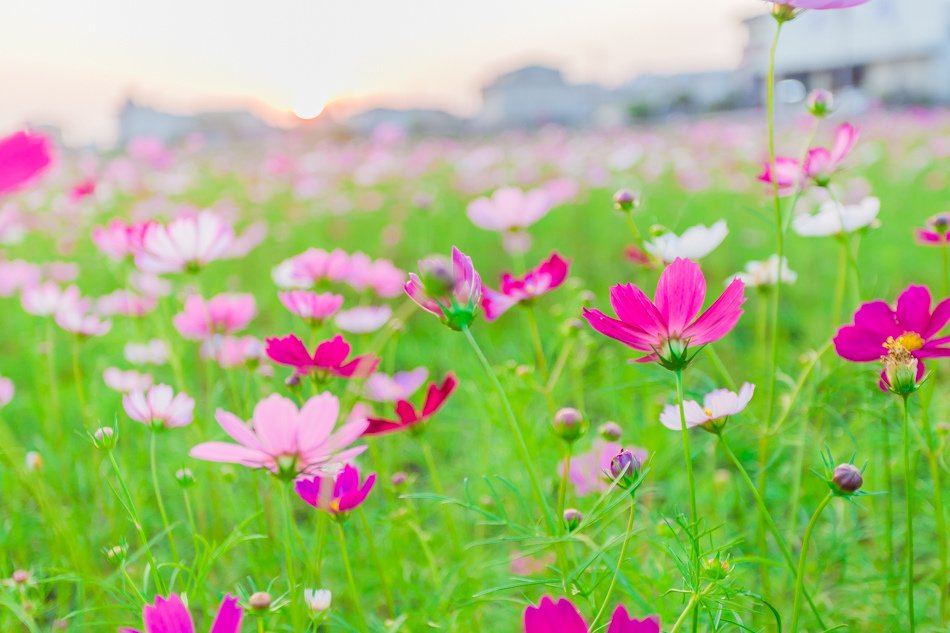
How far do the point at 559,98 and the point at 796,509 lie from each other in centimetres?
3114

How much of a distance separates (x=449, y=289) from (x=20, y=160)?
22 centimetres

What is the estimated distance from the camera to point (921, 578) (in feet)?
2.95

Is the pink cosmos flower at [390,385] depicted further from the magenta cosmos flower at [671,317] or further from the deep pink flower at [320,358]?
the magenta cosmos flower at [671,317]

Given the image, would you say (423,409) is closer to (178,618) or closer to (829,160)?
(178,618)

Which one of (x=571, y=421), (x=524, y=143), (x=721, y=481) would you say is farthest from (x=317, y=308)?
(x=524, y=143)

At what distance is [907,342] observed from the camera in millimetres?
450

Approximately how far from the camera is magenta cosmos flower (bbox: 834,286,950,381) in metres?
0.45

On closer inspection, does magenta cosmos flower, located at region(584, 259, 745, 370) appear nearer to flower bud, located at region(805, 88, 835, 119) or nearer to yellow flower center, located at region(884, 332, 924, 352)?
yellow flower center, located at region(884, 332, 924, 352)

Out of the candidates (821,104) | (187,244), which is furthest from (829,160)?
(187,244)

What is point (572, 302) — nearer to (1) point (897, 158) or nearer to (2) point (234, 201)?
(2) point (234, 201)

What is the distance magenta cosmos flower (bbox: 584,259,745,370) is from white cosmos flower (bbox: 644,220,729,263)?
19 cm

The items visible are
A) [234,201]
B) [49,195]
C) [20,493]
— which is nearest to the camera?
[20,493]

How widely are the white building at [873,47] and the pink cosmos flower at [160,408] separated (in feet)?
Answer: 69.1

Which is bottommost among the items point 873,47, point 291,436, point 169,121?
point 169,121
